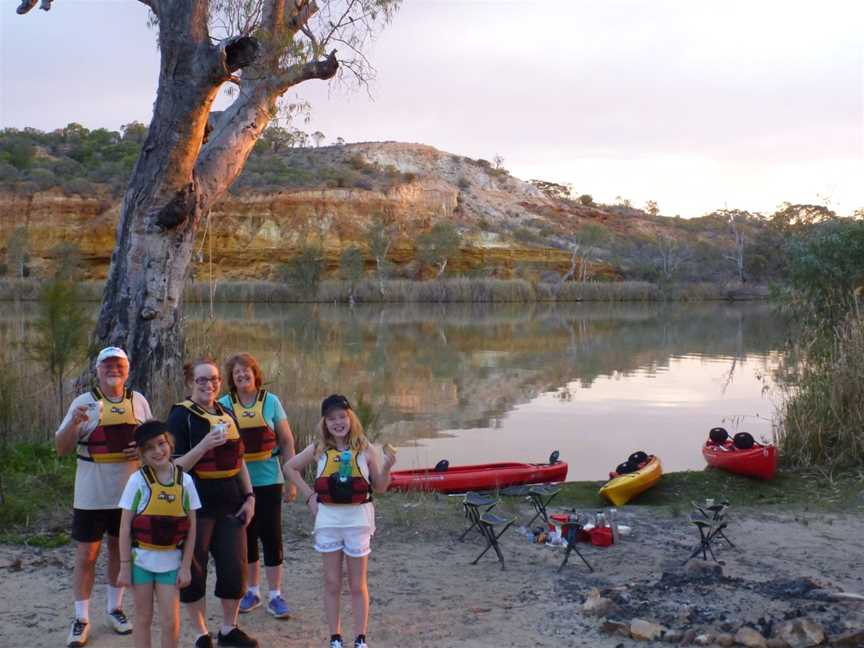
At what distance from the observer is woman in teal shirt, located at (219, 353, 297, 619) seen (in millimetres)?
4898

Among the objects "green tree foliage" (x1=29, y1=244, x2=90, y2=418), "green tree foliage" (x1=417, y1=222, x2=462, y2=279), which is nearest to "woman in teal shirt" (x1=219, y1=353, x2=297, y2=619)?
"green tree foliage" (x1=29, y1=244, x2=90, y2=418)

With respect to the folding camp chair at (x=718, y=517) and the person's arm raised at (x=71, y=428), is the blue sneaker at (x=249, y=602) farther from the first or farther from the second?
the folding camp chair at (x=718, y=517)

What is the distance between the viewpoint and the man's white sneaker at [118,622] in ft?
15.6

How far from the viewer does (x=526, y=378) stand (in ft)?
65.2

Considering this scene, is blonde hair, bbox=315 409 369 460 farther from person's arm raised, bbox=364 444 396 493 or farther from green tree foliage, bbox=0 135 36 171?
green tree foliage, bbox=0 135 36 171

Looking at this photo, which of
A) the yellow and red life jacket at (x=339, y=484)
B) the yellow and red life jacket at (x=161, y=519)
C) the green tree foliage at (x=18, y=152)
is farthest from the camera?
the green tree foliage at (x=18, y=152)

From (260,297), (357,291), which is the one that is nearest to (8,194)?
(260,297)

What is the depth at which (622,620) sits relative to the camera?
15.8 feet

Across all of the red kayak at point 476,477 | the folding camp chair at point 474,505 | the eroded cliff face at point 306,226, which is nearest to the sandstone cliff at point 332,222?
the eroded cliff face at point 306,226

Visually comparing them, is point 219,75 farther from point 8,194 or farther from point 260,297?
point 8,194

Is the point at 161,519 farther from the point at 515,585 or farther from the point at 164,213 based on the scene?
the point at 164,213

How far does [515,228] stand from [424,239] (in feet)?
47.3

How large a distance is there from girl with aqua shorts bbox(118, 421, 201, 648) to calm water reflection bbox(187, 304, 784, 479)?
529cm

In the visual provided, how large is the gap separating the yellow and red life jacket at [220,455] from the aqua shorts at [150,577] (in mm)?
519
